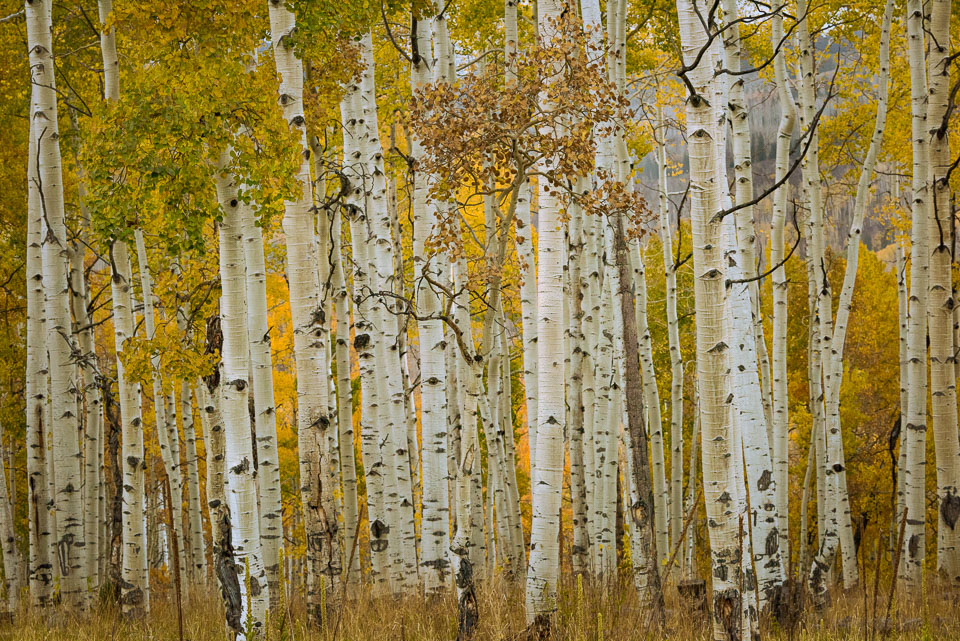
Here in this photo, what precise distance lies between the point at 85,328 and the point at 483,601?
5.60 metres

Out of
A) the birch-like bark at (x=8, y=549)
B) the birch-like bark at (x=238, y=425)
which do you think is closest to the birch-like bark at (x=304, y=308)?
the birch-like bark at (x=238, y=425)

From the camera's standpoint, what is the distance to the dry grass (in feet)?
16.1

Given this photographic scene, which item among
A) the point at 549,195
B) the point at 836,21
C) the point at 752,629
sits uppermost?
the point at 836,21

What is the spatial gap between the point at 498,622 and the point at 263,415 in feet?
7.47

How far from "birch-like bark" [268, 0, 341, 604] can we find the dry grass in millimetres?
634

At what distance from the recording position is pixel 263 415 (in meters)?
5.68

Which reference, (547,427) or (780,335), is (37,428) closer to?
(547,427)

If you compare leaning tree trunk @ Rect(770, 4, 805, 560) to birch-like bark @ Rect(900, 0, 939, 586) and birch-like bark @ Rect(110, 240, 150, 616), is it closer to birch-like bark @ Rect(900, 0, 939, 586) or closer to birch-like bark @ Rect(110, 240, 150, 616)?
birch-like bark @ Rect(900, 0, 939, 586)

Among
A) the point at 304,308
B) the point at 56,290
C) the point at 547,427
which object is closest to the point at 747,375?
the point at 547,427

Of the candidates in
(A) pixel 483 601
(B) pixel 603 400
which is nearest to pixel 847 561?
(B) pixel 603 400

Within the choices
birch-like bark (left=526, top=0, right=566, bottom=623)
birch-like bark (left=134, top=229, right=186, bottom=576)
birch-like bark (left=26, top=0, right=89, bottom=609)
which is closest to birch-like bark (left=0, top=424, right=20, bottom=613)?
birch-like bark (left=26, top=0, right=89, bottom=609)

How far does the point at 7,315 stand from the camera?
13938 mm

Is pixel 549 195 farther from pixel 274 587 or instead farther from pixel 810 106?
pixel 810 106

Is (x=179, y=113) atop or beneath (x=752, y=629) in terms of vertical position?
atop
